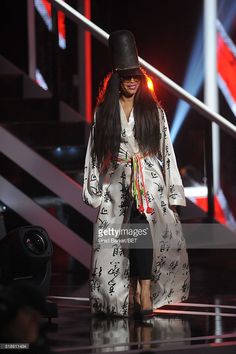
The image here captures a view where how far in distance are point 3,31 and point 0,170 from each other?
7.29ft

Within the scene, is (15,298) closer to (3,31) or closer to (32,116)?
(32,116)

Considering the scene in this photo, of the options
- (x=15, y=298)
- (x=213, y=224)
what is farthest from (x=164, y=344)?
(x=213, y=224)

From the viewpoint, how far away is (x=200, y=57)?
946 centimetres

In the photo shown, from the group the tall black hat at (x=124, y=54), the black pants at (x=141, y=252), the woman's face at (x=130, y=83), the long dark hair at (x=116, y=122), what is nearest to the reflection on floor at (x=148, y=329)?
the black pants at (x=141, y=252)

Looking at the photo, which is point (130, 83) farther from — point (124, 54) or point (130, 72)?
point (124, 54)

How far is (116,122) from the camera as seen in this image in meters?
5.61

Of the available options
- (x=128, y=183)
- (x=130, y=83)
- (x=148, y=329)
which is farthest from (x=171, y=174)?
(x=148, y=329)

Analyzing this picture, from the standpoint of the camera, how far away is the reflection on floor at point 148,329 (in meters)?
4.76

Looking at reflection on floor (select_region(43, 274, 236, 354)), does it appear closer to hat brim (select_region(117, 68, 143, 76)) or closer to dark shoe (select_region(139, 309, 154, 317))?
dark shoe (select_region(139, 309, 154, 317))

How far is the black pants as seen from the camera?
18.3 feet

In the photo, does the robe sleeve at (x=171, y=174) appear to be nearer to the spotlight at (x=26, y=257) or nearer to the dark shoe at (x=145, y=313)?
the dark shoe at (x=145, y=313)

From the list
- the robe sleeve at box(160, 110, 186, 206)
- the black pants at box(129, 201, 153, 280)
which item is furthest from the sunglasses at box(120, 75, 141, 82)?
the black pants at box(129, 201, 153, 280)

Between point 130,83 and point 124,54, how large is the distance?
0.17 meters

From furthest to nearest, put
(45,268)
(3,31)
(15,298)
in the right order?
(3,31)
(45,268)
(15,298)
